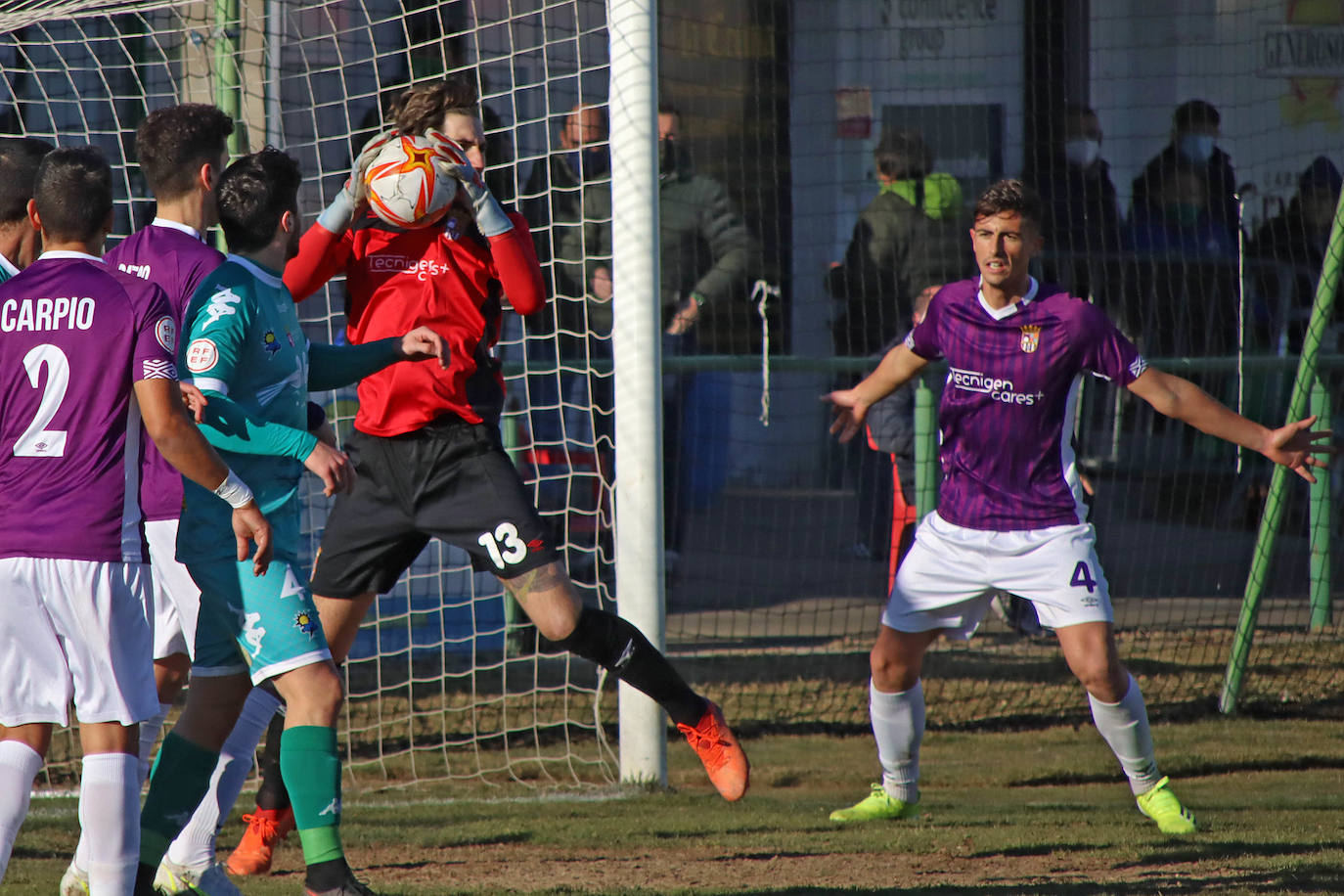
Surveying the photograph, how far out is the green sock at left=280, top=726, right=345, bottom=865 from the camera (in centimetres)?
359

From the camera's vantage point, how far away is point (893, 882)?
433 cm

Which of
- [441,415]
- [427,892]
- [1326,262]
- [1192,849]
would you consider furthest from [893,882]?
[1326,262]

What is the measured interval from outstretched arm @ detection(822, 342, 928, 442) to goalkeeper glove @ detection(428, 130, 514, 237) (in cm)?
144

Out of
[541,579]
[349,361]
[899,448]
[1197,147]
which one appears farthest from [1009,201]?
[1197,147]

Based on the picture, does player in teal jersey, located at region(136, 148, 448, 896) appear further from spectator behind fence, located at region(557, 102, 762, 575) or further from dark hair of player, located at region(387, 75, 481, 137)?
spectator behind fence, located at region(557, 102, 762, 575)

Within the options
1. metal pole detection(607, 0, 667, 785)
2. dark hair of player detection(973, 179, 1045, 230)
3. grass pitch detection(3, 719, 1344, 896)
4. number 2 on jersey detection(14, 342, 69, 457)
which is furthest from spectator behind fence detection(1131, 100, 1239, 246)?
number 2 on jersey detection(14, 342, 69, 457)

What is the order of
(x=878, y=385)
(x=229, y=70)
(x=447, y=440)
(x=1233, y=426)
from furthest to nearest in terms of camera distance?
(x=229, y=70), (x=878, y=385), (x=1233, y=426), (x=447, y=440)

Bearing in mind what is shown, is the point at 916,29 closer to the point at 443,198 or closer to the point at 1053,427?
the point at 1053,427

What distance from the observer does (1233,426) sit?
15.7 ft

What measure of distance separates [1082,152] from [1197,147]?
683mm

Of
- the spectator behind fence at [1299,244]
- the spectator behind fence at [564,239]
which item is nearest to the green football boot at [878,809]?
the spectator behind fence at [564,239]

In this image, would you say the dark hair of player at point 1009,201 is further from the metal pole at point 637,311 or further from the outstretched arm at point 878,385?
the metal pole at point 637,311

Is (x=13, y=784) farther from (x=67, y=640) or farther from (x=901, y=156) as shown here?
(x=901, y=156)

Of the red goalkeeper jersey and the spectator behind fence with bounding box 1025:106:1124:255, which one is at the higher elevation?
the spectator behind fence with bounding box 1025:106:1124:255
